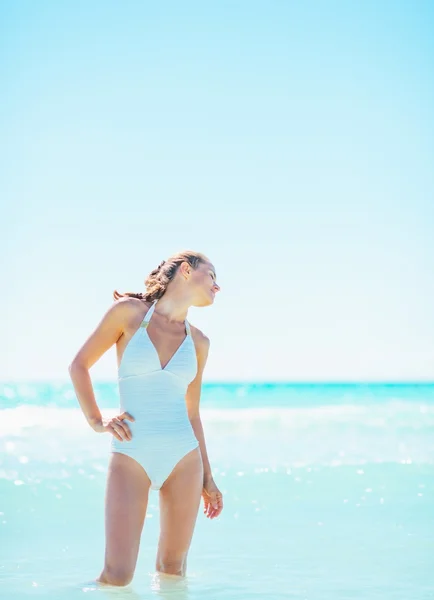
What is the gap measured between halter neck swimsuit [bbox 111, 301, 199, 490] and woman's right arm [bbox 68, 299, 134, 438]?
0.35 feet

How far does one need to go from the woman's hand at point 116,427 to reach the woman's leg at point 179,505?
33cm

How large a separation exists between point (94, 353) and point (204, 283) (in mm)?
680

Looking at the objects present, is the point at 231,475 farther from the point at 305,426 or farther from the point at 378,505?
the point at 305,426

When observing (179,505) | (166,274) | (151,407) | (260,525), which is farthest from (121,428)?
(260,525)

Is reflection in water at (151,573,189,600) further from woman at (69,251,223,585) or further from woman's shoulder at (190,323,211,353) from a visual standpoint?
woman's shoulder at (190,323,211,353)

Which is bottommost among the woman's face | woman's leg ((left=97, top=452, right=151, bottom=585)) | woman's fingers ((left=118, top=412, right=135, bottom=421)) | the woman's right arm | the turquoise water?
the turquoise water

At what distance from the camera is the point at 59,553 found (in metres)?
6.17

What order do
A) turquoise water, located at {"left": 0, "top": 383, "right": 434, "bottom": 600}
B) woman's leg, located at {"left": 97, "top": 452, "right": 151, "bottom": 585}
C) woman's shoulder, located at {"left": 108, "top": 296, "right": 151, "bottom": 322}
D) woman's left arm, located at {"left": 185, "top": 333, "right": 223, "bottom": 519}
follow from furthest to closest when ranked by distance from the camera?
turquoise water, located at {"left": 0, "top": 383, "right": 434, "bottom": 600} → woman's left arm, located at {"left": 185, "top": 333, "right": 223, "bottom": 519} → woman's shoulder, located at {"left": 108, "top": 296, "right": 151, "bottom": 322} → woman's leg, located at {"left": 97, "top": 452, "right": 151, "bottom": 585}

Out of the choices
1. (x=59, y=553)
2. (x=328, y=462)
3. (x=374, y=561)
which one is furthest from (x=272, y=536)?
(x=328, y=462)

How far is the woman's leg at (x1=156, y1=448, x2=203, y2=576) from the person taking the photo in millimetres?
4113

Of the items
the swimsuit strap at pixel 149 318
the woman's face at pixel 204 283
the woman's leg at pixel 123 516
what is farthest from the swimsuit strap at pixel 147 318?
the woman's leg at pixel 123 516

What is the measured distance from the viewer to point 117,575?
13.0 feet

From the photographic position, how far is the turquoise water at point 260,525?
5.08 m

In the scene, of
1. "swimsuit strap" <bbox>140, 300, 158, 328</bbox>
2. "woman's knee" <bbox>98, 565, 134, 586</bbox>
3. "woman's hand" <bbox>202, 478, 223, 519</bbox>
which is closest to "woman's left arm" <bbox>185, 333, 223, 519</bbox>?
"woman's hand" <bbox>202, 478, 223, 519</bbox>
